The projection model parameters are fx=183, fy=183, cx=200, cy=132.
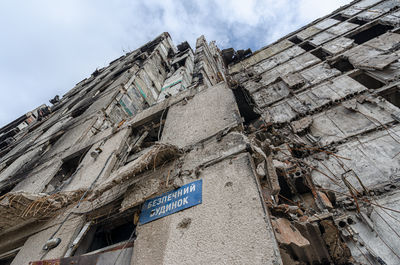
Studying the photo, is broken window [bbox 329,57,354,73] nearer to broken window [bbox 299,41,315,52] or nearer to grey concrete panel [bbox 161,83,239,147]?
broken window [bbox 299,41,315,52]

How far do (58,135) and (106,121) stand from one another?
2.49 metres

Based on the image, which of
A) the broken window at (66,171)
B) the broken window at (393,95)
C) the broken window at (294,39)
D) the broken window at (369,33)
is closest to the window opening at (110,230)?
the broken window at (66,171)

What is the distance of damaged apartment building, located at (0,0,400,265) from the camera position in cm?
212

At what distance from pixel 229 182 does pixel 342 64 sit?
10230 millimetres

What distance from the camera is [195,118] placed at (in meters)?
4.23

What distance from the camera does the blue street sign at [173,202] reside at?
240cm

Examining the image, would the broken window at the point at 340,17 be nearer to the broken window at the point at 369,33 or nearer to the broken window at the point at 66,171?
the broken window at the point at 369,33

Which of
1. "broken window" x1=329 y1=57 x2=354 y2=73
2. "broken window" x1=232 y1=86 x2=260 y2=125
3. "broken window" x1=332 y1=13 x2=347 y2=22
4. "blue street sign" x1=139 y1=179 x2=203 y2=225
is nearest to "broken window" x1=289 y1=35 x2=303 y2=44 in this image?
"broken window" x1=332 y1=13 x2=347 y2=22

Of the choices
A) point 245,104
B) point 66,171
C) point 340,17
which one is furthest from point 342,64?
point 66,171

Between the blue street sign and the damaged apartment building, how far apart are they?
18 mm

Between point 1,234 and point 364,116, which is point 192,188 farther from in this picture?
point 364,116

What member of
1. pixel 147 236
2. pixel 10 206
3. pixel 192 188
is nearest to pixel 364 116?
pixel 192 188

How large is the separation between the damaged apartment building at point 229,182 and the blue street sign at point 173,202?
0.02m

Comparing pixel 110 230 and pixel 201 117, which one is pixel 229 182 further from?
pixel 110 230
